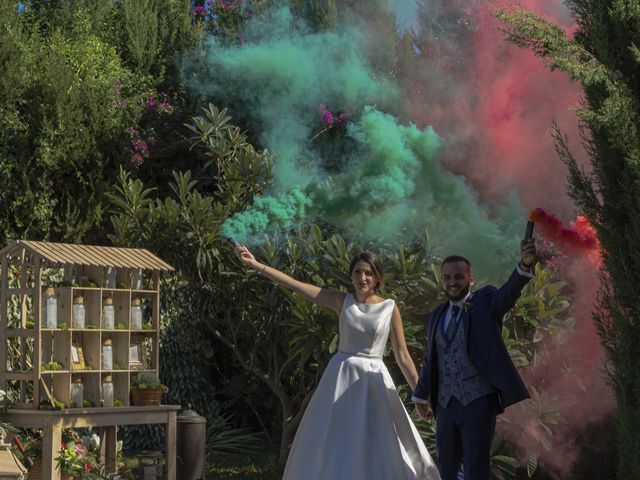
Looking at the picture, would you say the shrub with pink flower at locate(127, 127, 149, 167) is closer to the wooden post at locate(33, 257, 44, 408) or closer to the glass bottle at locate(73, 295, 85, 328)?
the glass bottle at locate(73, 295, 85, 328)

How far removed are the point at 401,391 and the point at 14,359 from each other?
3631 mm

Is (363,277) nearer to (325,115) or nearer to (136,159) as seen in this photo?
(325,115)

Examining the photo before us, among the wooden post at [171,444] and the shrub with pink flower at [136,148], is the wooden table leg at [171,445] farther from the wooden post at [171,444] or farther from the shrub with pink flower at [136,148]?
the shrub with pink flower at [136,148]

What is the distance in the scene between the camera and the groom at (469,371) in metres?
5.18

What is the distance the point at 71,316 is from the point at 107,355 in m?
0.50

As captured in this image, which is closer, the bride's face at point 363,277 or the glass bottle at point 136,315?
the bride's face at point 363,277

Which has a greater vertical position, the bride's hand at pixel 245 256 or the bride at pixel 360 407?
the bride's hand at pixel 245 256

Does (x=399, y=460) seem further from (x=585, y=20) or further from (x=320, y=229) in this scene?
(x=320, y=229)

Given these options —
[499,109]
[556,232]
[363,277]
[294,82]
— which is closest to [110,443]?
[363,277]

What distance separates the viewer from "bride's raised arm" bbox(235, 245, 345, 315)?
6.40m

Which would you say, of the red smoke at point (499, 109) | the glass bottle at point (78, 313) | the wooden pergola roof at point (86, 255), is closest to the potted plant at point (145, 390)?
the glass bottle at point (78, 313)

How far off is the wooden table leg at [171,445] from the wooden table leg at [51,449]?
98 centimetres

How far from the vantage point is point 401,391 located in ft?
29.8

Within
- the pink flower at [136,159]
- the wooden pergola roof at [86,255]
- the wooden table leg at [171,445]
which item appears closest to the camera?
the wooden pergola roof at [86,255]
